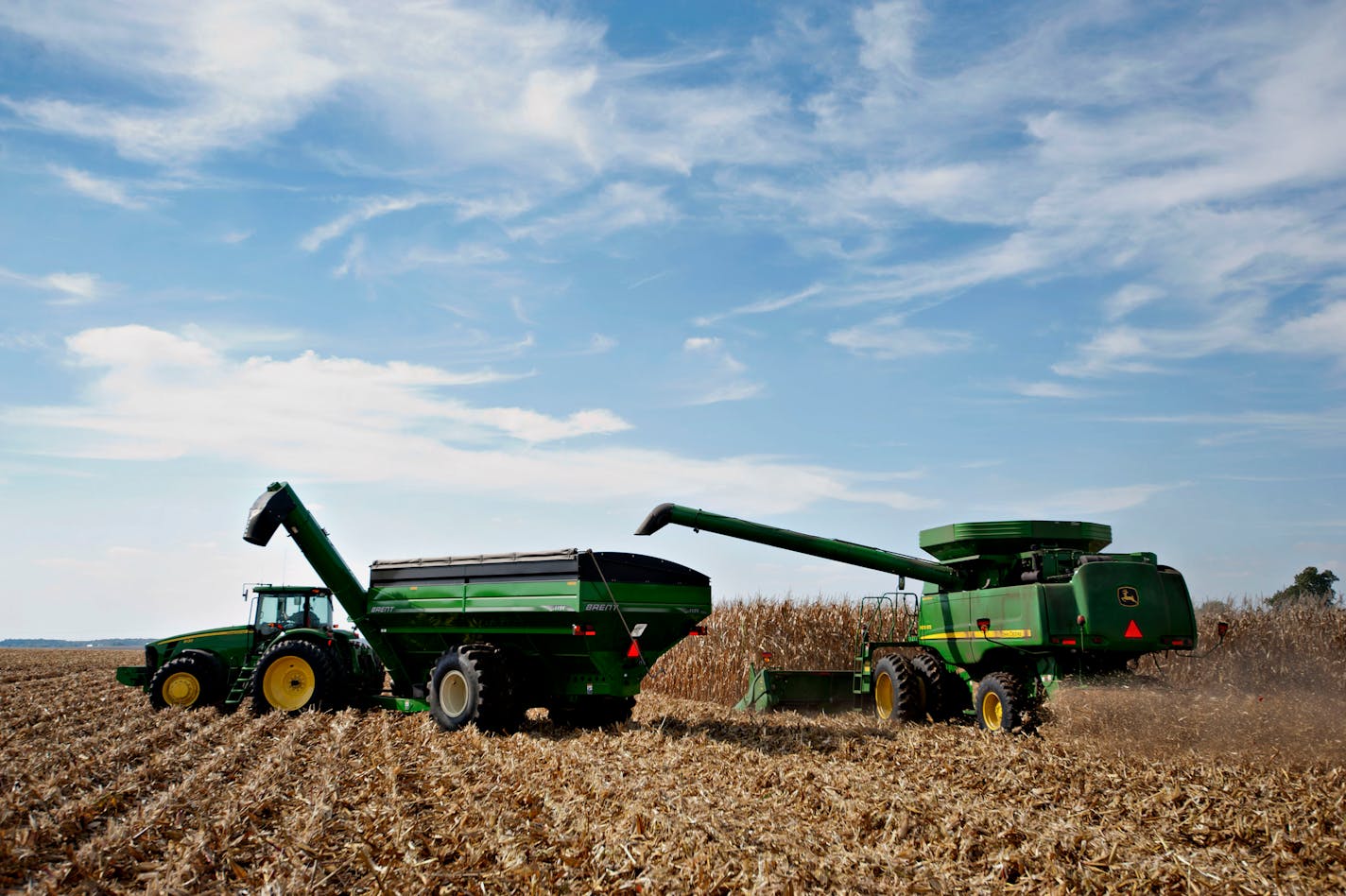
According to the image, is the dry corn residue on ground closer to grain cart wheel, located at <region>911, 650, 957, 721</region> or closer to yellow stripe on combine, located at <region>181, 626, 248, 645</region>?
grain cart wheel, located at <region>911, 650, 957, 721</region>

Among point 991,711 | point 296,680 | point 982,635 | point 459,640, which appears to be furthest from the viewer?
point 296,680

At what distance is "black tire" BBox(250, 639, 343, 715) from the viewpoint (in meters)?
14.3

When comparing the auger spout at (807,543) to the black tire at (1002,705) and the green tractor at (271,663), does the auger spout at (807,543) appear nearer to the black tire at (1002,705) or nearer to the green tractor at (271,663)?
the black tire at (1002,705)

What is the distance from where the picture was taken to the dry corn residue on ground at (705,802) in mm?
6504

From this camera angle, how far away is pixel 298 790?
8.81m

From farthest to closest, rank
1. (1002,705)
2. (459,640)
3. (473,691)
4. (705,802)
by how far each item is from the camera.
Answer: (459,640)
(473,691)
(1002,705)
(705,802)

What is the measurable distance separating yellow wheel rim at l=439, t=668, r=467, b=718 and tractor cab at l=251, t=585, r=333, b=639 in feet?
13.0

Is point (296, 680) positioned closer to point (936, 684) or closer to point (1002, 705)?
point (936, 684)

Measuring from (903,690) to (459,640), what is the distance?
248 inches

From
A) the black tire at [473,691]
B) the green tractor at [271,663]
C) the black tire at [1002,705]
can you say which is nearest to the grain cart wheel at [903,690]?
the black tire at [1002,705]

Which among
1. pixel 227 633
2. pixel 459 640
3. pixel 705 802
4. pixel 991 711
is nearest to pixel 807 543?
pixel 991 711

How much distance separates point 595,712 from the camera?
1416 cm

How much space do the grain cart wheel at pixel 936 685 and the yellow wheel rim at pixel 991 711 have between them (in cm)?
151

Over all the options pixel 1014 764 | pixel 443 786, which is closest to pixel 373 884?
pixel 443 786
